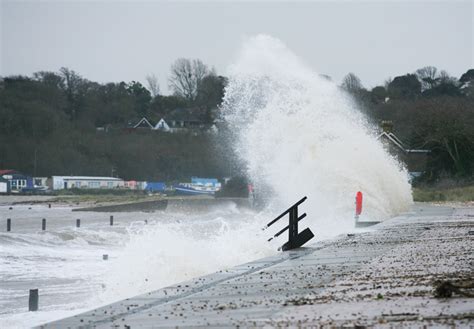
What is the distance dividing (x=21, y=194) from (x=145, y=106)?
58325 millimetres

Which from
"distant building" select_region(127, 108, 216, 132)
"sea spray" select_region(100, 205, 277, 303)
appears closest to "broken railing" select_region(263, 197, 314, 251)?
"sea spray" select_region(100, 205, 277, 303)

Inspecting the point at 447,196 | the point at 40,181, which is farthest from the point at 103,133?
the point at 447,196

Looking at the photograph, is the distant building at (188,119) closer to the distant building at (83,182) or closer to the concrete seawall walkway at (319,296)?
the distant building at (83,182)

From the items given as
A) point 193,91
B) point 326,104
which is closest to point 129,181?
point 193,91

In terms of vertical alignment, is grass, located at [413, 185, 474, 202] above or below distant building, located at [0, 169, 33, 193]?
below

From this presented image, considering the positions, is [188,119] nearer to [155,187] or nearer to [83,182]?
[83,182]

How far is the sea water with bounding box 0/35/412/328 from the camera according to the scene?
67.3ft

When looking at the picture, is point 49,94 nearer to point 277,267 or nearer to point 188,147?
point 188,147

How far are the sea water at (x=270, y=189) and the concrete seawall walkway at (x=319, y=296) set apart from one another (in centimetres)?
428

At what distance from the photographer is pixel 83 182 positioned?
116938mm

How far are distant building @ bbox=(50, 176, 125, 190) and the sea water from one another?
66097 millimetres

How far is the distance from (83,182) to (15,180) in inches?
329

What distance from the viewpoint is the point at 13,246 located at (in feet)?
117

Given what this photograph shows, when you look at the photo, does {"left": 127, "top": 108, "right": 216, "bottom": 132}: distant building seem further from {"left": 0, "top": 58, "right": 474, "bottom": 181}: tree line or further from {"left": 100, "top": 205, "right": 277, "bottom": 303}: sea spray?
{"left": 100, "top": 205, "right": 277, "bottom": 303}: sea spray
